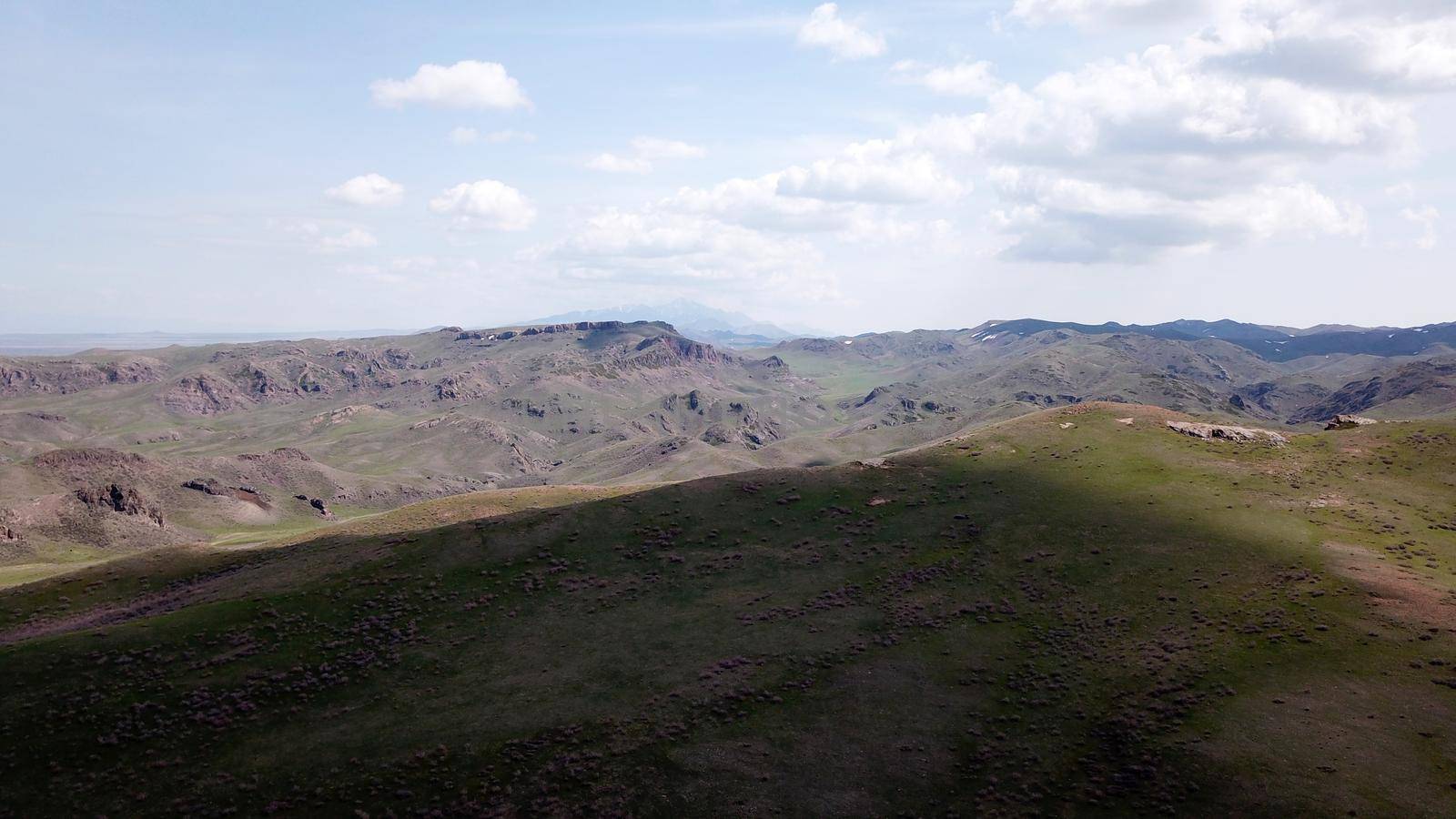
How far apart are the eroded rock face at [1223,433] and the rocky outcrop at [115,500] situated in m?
234

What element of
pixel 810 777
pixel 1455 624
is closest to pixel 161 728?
pixel 810 777

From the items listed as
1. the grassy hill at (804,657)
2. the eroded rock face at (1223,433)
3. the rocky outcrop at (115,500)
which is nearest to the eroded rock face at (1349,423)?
the eroded rock face at (1223,433)

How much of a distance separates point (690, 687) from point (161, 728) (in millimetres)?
38476

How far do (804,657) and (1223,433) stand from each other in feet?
282

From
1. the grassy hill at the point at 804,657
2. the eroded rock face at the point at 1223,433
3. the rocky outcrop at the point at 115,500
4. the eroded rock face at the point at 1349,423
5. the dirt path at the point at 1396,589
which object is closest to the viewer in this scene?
the grassy hill at the point at 804,657

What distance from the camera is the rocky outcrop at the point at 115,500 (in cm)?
18862

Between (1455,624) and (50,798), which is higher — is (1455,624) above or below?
above

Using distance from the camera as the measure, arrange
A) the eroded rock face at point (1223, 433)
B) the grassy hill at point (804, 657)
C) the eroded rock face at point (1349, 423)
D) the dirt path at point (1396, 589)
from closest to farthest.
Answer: the grassy hill at point (804, 657), the dirt path at point (1396, 589), the eroded rock face at point (1223, 433), the eroded rock face at point (1349, 423)

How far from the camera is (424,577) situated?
82500 millimetres

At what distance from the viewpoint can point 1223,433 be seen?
378 ft

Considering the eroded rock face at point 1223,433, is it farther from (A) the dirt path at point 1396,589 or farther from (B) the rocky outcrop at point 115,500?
(B) the rocky outcrop at point 115,500

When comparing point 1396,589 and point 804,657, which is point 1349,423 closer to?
point 1396,589

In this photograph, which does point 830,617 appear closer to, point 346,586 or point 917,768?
point 917,768

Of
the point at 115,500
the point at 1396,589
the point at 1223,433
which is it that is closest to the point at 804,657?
the point at 1396,589
